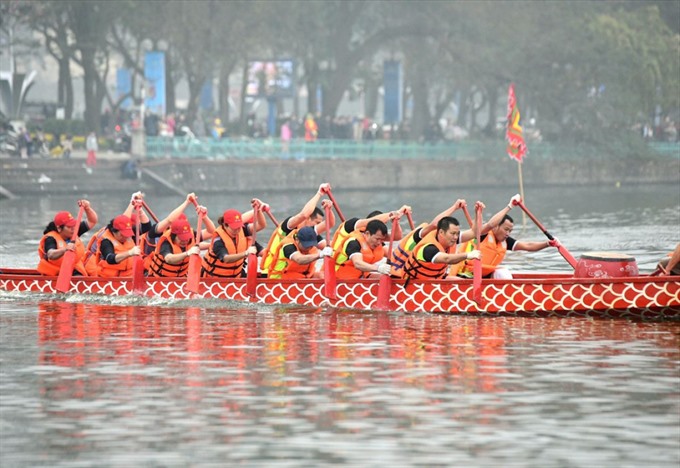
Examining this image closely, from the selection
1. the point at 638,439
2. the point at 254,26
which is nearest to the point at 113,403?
the point at 638,439

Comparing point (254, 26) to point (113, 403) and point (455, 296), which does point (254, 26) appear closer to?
point (455, 296)

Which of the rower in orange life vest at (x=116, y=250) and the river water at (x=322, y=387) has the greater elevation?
the rower in orange life vest at (x=116, y=250)

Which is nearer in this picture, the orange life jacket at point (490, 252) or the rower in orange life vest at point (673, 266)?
the rower in orange life vest at point (673, 266)

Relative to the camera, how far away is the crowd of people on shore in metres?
21.1

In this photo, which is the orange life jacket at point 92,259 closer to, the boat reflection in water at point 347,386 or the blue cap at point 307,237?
the boat reflection in water at point 347,386

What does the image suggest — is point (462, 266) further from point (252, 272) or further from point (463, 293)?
point (252, 272)

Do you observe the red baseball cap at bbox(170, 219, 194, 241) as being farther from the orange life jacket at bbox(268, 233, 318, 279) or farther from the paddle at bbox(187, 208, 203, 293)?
the orange life jacket at bbox(268, 233, 318, 279)

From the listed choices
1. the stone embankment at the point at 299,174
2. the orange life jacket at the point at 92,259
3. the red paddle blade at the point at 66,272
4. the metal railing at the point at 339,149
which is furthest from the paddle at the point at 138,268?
the metal railing at the point at 339,149

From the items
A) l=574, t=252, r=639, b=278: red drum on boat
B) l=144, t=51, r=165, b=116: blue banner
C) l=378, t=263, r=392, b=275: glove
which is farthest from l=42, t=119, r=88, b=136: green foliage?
l=574, t=252, r=639, b=278: red drum on boat

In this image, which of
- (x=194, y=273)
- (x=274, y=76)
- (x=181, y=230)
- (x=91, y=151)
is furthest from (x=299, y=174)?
(x=194, y=273)

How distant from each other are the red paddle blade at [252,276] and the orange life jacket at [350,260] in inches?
41.5

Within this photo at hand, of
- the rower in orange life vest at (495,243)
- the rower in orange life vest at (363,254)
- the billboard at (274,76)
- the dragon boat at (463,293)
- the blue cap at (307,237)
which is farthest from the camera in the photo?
the billboard at (274,76)

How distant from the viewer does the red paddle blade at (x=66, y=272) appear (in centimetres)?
2311

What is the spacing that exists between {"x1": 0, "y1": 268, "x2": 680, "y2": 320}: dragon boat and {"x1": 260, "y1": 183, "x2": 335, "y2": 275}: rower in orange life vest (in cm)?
47
